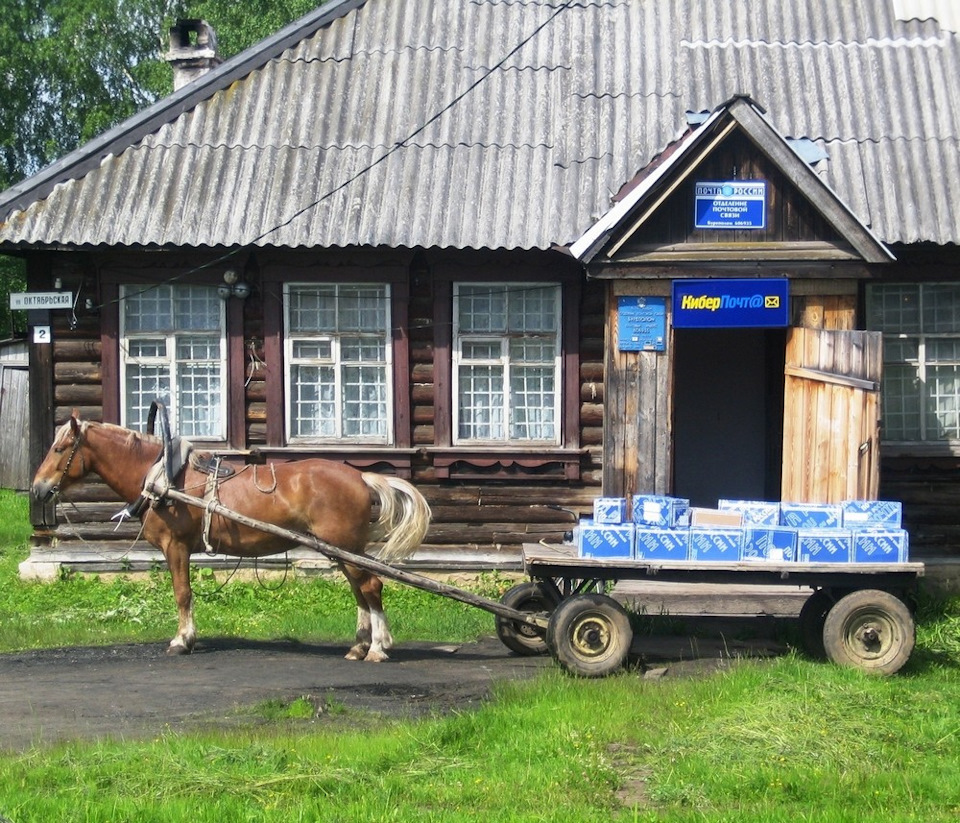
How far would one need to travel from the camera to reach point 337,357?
13.1 m

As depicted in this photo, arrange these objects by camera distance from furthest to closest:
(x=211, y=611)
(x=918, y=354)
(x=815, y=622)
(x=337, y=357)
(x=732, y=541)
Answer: (x=337, y=357) < (x=918, y=354) < (x=211, y=611) < (x=815, y=622) < (x=732, y=541)

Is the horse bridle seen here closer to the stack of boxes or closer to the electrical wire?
the electrical wire

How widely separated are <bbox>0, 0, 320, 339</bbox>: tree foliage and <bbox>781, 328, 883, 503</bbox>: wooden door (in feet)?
76.3

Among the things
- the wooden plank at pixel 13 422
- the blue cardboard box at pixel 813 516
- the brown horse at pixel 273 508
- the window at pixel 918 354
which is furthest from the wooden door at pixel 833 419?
the wooden plank at pixel 13 422

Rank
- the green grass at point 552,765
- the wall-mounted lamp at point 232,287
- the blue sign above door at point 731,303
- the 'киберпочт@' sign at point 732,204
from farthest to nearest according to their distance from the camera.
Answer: the wall-mounted lamp at point 232,287 < the blue sign above door at point 731,303 < the 'киберпочт@' sign at point 732,204 < the green grass at point 552,765

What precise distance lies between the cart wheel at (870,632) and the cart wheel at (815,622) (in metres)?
0.59

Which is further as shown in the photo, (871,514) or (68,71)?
(68,71)

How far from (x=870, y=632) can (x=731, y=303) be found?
341 cm

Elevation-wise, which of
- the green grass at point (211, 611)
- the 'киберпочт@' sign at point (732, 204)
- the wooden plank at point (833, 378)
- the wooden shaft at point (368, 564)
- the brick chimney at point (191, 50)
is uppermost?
the brick chimney at point (191, 50)

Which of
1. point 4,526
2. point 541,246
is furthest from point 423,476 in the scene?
point 4,526

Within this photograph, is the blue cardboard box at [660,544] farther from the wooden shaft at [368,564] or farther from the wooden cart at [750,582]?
the wooden shaft at [368,564]

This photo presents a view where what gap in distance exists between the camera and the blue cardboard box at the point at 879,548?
9188 millimetres

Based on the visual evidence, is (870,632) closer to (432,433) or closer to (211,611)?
(432,433)

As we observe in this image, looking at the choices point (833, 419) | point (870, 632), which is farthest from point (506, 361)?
point (870, 632)
